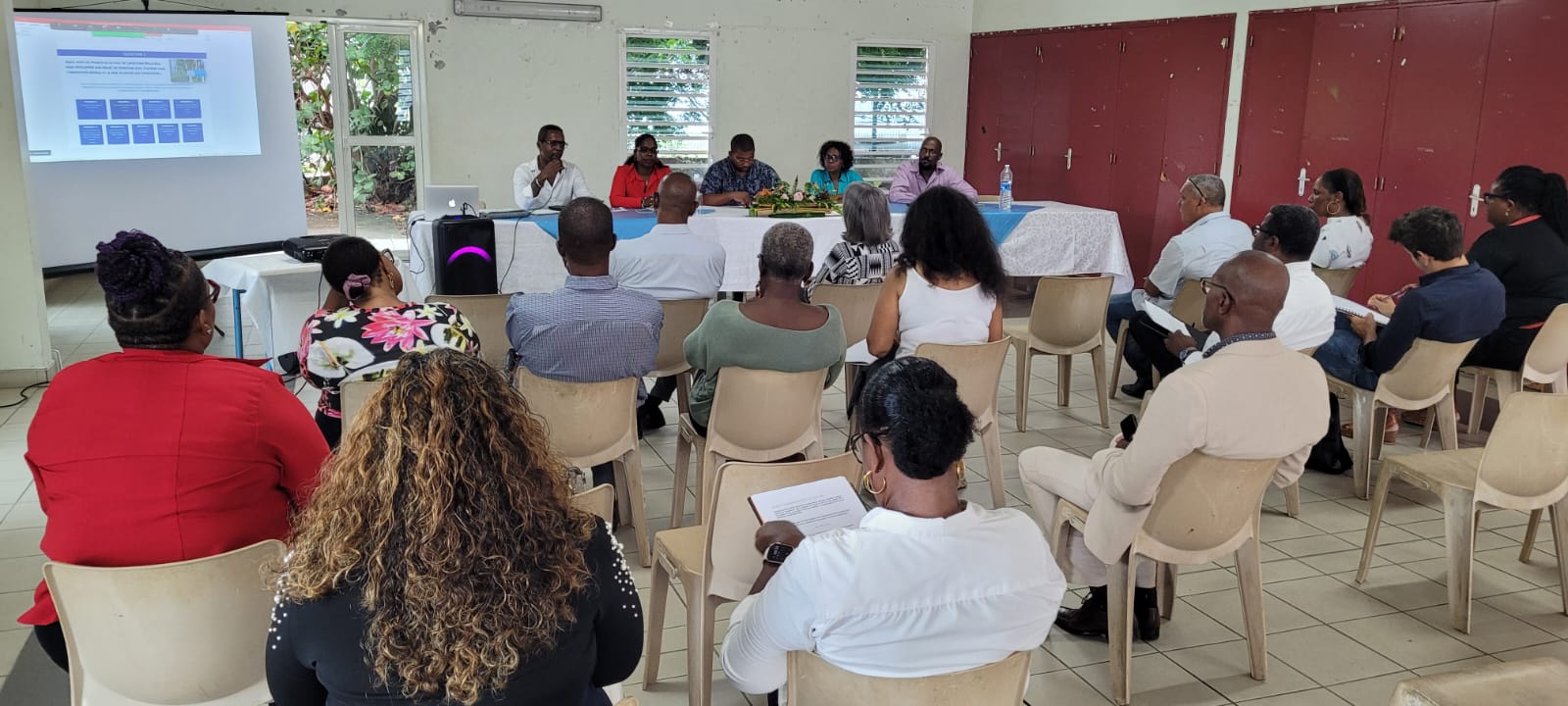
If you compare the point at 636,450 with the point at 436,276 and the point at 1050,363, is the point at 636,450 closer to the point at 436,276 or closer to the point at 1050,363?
the point at 436,276

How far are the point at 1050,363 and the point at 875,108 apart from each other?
4.41m

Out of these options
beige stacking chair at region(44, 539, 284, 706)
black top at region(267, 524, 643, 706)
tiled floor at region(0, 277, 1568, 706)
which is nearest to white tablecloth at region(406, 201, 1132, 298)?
tiled floor at region(0, 277, 1568, 706)

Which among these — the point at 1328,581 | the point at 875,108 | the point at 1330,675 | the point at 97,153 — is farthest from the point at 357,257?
the point at 875,108

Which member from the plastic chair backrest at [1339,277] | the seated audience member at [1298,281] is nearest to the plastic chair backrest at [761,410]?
the seated audience member at [1298,281]

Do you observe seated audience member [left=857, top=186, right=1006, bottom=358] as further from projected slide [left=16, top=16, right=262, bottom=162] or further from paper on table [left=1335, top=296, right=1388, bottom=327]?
projected slide [left=16, top=16, right=262, bottom=162]

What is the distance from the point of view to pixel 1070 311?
16.6 ft

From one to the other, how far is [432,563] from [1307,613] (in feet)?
9.55

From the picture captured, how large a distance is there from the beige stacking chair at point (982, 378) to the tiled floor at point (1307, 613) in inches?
8.0

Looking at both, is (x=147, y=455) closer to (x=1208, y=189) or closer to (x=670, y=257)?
(x=670, y=257)

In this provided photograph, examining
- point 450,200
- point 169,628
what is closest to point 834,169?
→ point 450,200

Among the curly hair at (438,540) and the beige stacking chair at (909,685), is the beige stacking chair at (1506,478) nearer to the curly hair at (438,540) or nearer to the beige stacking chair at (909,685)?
the beige stacking chair at (909,685)

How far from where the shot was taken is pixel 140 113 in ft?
25.2

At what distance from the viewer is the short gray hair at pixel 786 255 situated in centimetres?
351

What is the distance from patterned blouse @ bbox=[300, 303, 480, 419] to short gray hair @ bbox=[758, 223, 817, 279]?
3.30 ft
